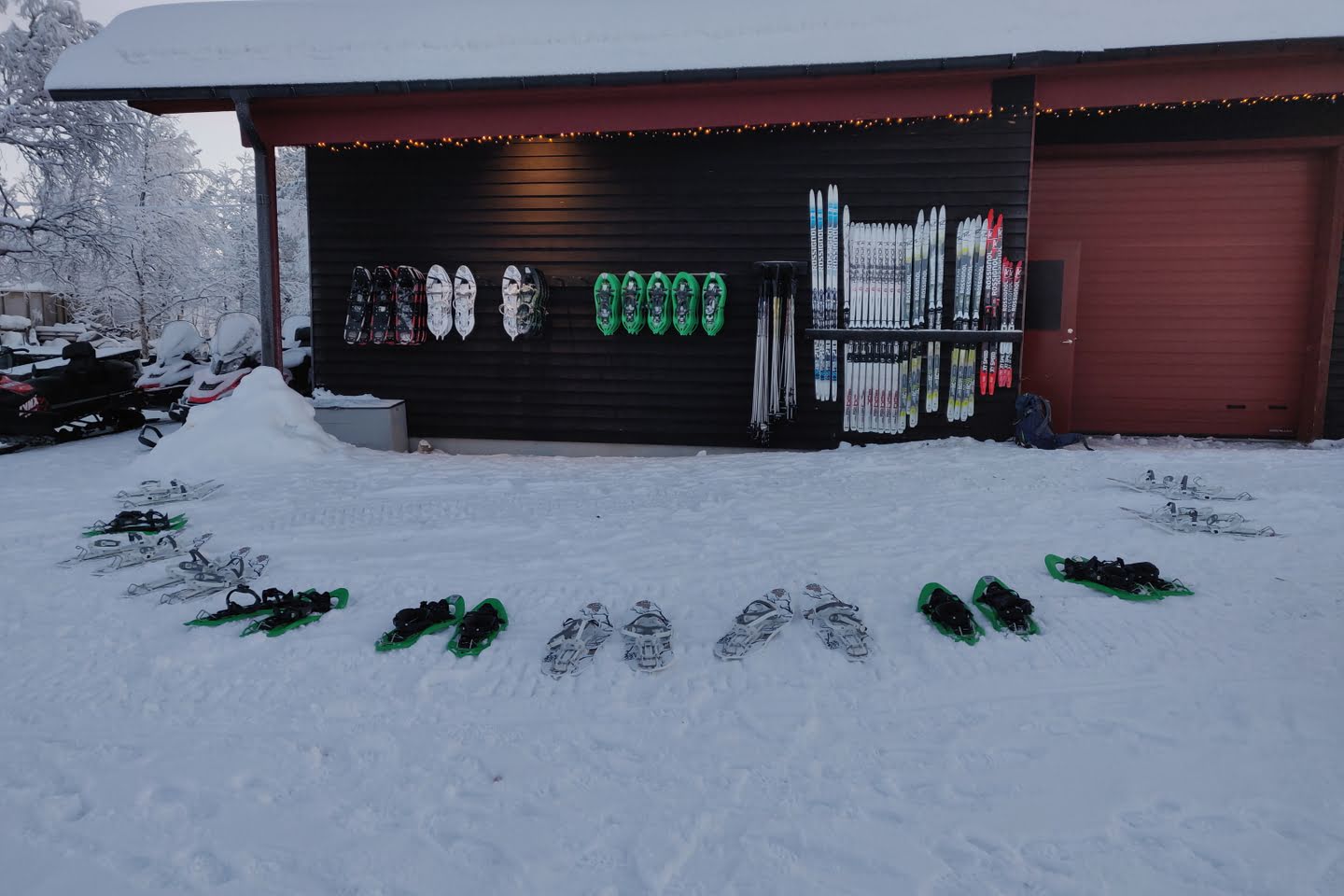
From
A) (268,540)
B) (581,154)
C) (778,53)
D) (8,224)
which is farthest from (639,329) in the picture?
(8,224)

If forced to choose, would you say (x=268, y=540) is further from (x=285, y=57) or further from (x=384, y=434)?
(x=285, y=57)

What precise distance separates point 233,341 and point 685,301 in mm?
4451

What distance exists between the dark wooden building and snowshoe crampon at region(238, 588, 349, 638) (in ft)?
12.1

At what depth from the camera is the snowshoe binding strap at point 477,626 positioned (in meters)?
2.71

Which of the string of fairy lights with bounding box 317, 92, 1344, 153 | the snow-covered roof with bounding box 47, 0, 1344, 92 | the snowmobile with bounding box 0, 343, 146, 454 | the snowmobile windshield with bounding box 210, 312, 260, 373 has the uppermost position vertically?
the snow-covered roof with bounding box 47, 0, 1344, 92

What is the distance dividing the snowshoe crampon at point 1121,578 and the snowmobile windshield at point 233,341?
7.20m

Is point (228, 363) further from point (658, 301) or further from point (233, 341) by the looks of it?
point (658, 301)

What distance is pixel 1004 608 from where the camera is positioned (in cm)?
284

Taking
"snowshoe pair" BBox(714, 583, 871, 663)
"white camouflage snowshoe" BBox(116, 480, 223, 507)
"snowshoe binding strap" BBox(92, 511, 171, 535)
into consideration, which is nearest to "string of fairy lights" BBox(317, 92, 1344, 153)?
"white camouflage snowshoe" BBox(116, 480, 223, 507)

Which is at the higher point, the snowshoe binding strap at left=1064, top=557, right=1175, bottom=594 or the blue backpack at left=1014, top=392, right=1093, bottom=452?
the blue backpack at left=1014, top=392, right=1093, bottom=452

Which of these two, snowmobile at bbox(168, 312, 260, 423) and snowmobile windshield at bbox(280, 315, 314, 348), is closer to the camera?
snowmobile at bbox(168, 312, 260, 423)

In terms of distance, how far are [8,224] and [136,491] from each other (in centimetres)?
1012

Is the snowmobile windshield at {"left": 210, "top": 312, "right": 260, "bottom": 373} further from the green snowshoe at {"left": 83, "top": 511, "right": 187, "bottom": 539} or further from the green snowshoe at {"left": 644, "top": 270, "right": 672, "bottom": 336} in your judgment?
the green snowshoe at {"left": 644, "top": 270, "right": 672, "bottom": 336}

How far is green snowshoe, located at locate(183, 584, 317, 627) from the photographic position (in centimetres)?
293
